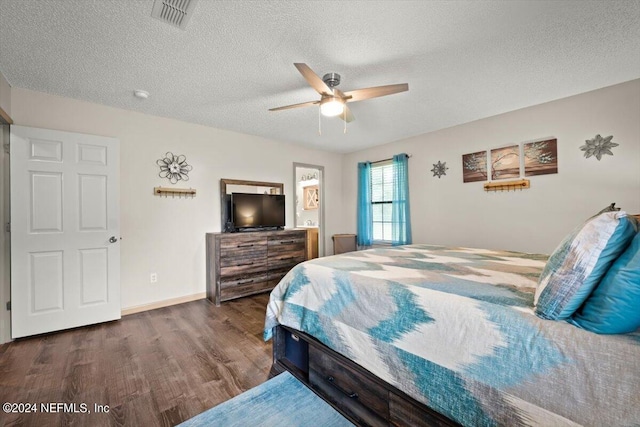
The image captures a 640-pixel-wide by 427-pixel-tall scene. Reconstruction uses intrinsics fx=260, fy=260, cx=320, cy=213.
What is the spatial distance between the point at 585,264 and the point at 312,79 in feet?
6.34

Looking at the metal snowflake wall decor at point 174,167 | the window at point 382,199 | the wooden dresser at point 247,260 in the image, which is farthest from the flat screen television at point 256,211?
the window at point 382,199

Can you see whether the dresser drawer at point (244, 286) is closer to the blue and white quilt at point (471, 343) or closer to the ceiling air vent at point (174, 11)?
the blue and white quilt at point (471, 343)

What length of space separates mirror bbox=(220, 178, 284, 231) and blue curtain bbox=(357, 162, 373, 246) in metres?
Result: 1.63

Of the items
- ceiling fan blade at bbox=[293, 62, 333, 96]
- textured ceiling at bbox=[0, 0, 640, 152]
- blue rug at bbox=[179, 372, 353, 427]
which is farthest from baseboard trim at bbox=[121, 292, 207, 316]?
ceiling fan blade at bbox=[293, 62, 333, 96]

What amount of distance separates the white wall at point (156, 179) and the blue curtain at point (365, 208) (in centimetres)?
211

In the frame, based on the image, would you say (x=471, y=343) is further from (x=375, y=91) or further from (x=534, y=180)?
(x=534, y=180)

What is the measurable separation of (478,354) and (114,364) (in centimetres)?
259

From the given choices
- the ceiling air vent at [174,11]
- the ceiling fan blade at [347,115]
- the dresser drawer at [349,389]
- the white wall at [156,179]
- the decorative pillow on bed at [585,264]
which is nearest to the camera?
the decorative pillow on bed at [585,264]

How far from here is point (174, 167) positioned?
3.54 meters

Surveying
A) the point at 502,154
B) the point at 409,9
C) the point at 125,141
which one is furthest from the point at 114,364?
the point at 502,154

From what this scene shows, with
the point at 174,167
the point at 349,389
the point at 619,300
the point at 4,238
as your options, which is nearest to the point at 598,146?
the point at 619,300

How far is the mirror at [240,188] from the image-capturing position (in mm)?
3998

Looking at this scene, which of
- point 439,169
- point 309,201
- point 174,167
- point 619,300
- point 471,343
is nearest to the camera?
point 619,300

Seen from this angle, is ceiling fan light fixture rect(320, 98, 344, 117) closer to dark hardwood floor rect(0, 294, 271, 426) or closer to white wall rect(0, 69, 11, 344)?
dark hardwood floor rect(0, 294, 271, 426)
